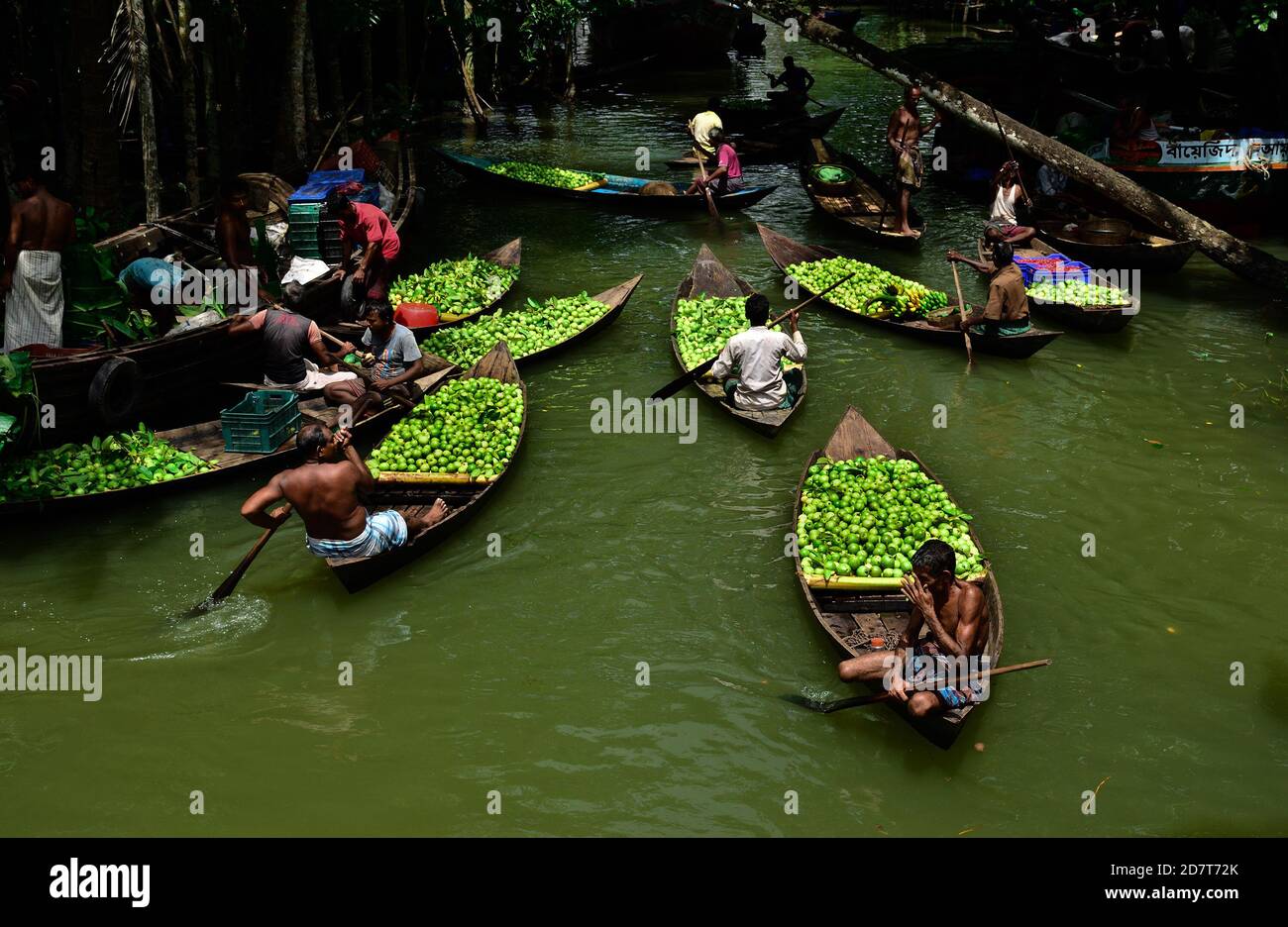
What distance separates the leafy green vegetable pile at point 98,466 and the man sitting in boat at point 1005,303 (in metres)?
8.04

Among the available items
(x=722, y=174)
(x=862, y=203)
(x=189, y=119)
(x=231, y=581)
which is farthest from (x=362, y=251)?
(x=862, y=203)

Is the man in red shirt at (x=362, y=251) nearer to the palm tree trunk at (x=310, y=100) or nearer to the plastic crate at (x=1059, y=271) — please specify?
the palm tree trunk at (x=310, y=100)

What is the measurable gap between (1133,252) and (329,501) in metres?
10.9

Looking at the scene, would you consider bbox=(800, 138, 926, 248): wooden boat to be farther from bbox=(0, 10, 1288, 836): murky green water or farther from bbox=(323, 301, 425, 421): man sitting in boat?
bbox=(323, 301, 425, 421): man sitting in boat

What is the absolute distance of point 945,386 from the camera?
1109 cm

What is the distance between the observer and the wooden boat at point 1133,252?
1308 centimetres

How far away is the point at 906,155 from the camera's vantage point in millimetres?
14477

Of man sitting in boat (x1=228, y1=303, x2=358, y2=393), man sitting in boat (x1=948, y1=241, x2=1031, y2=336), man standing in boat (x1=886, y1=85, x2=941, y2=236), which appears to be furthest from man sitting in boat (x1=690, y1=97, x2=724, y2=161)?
man sitting in boat (x1=228, y1=303, x2=358, y2=393)

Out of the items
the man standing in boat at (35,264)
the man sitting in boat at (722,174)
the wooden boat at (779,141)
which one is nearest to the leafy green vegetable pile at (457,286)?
the man standing in boat at (35,264)
